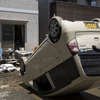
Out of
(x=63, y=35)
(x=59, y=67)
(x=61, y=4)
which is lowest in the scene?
(x=59, y=67)

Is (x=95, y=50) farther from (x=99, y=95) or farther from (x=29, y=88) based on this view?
(x=29, y=88)

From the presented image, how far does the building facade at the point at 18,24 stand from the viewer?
42.0ft

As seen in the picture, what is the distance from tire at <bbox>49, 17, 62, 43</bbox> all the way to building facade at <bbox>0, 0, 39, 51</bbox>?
9120 mm

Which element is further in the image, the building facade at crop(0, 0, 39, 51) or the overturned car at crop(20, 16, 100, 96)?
the building facade at crop(0, 0, 39, 51)

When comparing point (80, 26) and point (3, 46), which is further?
point (3, 46)

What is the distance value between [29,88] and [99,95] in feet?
7.29

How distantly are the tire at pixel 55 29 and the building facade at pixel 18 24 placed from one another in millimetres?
9120

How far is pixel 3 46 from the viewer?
12.9 metres

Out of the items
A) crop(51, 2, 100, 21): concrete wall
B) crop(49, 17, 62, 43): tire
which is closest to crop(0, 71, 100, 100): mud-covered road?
crop(49, 17, 62, 43): tire

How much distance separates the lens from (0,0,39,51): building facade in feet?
42.0

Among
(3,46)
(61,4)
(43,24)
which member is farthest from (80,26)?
(43,24)

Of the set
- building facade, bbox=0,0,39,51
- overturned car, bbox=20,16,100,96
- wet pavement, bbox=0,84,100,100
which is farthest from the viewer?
building facade, bbox=0,0,39,51

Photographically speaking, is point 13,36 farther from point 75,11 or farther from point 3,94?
point 3,94

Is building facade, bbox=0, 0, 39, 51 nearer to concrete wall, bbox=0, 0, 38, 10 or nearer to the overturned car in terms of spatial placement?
concrete wall, bbox=0, 0, 38, 10
